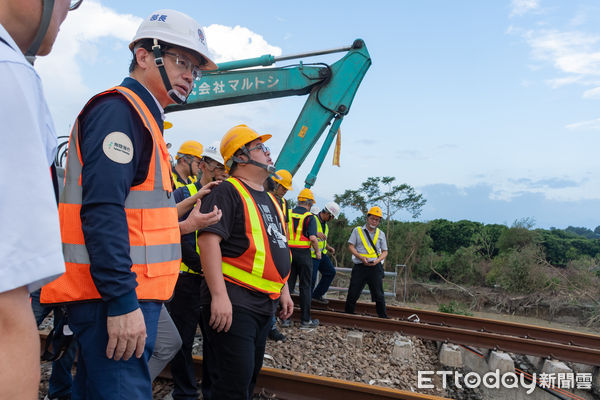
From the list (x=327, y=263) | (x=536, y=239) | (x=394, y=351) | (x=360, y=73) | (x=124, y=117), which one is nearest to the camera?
(x=124, y=117)

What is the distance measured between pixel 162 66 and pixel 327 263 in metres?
7.53

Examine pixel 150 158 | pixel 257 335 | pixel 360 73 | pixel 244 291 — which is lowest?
pixel 257 335

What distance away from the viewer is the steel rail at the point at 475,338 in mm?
6047

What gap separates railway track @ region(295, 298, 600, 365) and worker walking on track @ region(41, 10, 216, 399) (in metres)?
5.83

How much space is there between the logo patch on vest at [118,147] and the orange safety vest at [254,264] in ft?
3.94

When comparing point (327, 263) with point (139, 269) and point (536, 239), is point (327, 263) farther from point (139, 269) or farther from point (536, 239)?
point (536, 239)

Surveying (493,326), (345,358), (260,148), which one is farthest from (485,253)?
(260,148)

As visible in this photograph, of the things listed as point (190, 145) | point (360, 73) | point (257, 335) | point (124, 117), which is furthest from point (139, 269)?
point (360, 73)

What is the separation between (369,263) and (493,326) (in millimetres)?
2527

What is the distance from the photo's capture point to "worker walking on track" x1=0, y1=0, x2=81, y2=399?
2.29 ft

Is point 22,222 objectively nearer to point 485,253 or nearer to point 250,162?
point 250,162

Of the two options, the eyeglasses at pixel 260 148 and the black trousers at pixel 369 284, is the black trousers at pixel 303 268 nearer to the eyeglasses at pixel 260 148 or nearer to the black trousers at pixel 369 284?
the black trousers at pixel 369 284

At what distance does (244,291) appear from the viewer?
9.23ft

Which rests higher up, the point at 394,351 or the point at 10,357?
the point at 10,357
